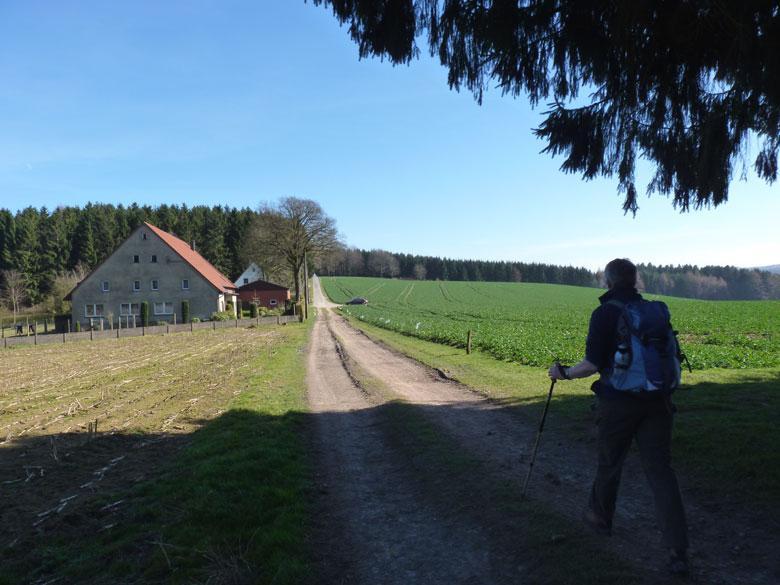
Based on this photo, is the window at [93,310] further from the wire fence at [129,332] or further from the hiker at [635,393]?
the hiker at [635,393]

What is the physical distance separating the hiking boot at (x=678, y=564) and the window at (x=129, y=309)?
49425 mm

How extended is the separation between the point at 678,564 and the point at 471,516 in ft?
5.83

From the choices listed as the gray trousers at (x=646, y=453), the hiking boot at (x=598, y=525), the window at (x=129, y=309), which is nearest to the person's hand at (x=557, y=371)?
the gray trousers at (x=646, y=453)

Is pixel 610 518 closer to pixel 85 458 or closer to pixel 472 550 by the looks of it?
pixel 472 550

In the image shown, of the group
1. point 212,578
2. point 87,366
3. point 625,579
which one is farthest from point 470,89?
point 87,366

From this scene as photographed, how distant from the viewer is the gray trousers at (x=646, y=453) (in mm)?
3436

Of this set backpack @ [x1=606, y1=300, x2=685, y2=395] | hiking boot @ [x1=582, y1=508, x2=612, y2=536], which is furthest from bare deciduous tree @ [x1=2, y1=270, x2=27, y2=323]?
backpack @ [x1=606, y1=300, x2=685, y2=395]

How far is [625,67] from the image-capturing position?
5.05m

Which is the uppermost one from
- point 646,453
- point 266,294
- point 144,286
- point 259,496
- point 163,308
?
point 144,286

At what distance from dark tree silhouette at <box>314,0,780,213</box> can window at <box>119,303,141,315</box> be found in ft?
153

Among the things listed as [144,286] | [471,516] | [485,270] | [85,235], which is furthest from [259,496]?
[485,270]

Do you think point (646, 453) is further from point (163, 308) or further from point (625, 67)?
point (163, 308)

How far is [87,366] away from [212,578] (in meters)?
18.8

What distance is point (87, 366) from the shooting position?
1934 cm
